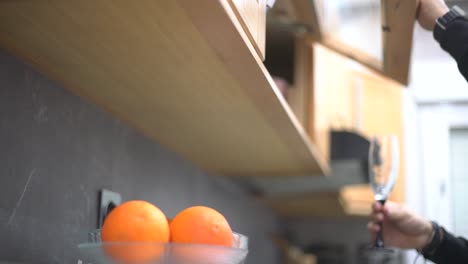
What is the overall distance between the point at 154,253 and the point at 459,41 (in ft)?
2.30

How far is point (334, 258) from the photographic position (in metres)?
3.02

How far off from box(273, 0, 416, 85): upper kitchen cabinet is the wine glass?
0.50ft

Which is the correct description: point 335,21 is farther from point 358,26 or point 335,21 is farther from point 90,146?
point 90,146

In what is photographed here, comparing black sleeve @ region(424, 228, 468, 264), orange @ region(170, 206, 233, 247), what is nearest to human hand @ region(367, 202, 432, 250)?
black sleeve @ region(424, 228, 468, 264)

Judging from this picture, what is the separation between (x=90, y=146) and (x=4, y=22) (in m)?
0.36

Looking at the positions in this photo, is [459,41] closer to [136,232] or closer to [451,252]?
[451,252]

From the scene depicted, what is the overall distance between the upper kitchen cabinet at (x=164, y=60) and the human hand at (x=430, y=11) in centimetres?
31

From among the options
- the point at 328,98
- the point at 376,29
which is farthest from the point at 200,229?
the point at 328,98

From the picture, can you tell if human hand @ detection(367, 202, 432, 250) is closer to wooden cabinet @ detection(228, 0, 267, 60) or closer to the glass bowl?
wooden cabinet @ detection(228, 0, 267, 60)

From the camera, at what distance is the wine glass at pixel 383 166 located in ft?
4.16

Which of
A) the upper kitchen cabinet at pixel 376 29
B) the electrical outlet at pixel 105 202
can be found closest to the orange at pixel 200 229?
the electrical outlet at pixel 105 202

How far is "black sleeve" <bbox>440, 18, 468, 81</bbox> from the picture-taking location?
3.45 ft

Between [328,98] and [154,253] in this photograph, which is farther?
[328,98]

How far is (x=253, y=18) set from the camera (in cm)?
84
